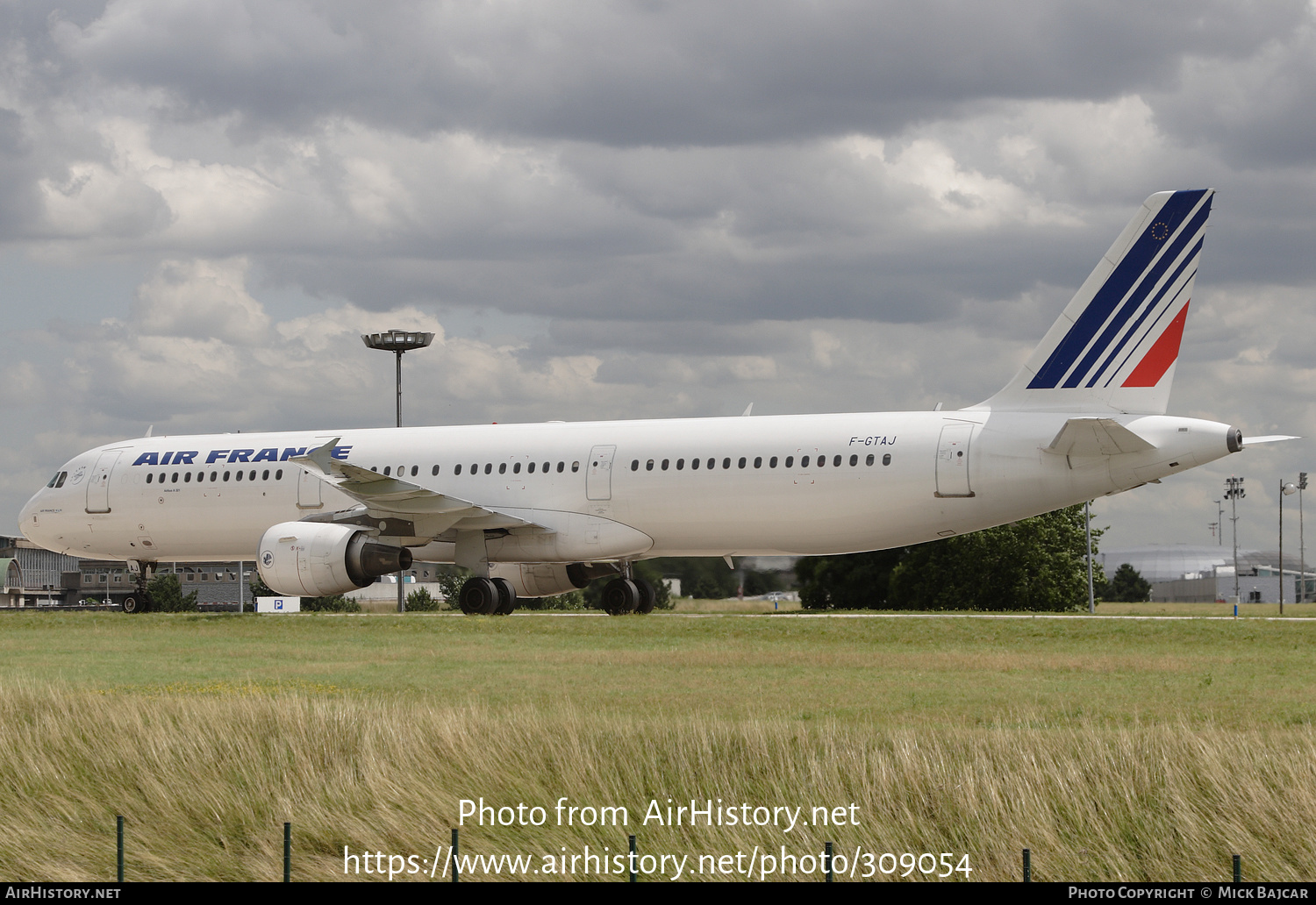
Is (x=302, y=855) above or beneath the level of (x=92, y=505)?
beneath

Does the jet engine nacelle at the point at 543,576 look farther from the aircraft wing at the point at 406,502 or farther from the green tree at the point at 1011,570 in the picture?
the green tree at the point at 1011,570

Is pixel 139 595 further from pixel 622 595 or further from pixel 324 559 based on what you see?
pixel 622 595

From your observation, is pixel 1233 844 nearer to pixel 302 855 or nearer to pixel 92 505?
pixel 302 855

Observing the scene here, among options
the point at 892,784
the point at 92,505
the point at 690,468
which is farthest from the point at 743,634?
the point at 92,505

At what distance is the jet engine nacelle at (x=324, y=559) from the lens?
100ft

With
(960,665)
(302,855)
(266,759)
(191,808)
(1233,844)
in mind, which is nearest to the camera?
(1233,844)

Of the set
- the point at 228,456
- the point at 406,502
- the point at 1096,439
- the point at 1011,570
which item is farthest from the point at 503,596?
the point at 1011,570

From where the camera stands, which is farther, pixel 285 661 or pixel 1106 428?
pixel 1106 428

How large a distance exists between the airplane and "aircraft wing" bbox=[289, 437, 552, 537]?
6cm

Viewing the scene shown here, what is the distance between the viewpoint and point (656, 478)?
3050cm

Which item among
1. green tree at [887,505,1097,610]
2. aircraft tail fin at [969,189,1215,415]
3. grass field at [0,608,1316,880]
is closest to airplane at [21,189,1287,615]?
aircraft tail fin at [969,189,1215,415]

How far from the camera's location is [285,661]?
2256 centimetres

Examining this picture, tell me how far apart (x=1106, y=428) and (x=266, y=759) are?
56.4 feet

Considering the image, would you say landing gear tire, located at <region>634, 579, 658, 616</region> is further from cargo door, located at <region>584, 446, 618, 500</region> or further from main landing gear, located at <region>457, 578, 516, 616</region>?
Result: cargo door, located at <region>584, 446, 618, 500</region>
